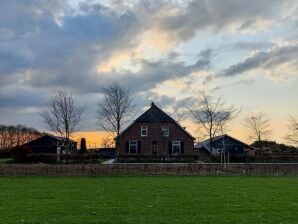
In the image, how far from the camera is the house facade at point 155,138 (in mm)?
63250

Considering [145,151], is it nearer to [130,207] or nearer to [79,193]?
[79,193]

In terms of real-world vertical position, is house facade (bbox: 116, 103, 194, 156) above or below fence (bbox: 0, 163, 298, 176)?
above

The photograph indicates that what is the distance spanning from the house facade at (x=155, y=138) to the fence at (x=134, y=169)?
93.1 ft

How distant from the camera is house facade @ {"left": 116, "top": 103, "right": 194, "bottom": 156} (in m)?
63.2

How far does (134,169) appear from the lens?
111 feet

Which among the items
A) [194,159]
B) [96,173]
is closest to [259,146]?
[194,159]

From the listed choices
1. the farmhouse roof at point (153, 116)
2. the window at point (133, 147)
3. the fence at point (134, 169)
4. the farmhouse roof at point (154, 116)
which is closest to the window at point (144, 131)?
the farmhouse roof at point (153, 116)

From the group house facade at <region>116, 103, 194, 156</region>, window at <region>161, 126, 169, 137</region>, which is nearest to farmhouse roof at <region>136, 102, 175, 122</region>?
house facade at <region>116, 103, 194, 156</region>

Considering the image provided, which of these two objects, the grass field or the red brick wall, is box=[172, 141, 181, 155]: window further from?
the grass field

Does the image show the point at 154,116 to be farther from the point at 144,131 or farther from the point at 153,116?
the point at 144,131

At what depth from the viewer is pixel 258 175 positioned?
34.6 m

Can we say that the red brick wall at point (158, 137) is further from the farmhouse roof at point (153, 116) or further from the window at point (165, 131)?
the farmhouse roof at point (153, 116)

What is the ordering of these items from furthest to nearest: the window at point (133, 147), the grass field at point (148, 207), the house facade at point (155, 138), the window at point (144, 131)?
the window at point (144, 131), the window at point (133, 147), the house facade at point (155, 138), the grass field at point (148, 207)

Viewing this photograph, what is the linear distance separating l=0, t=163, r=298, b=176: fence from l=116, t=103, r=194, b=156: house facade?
93.1 feet
